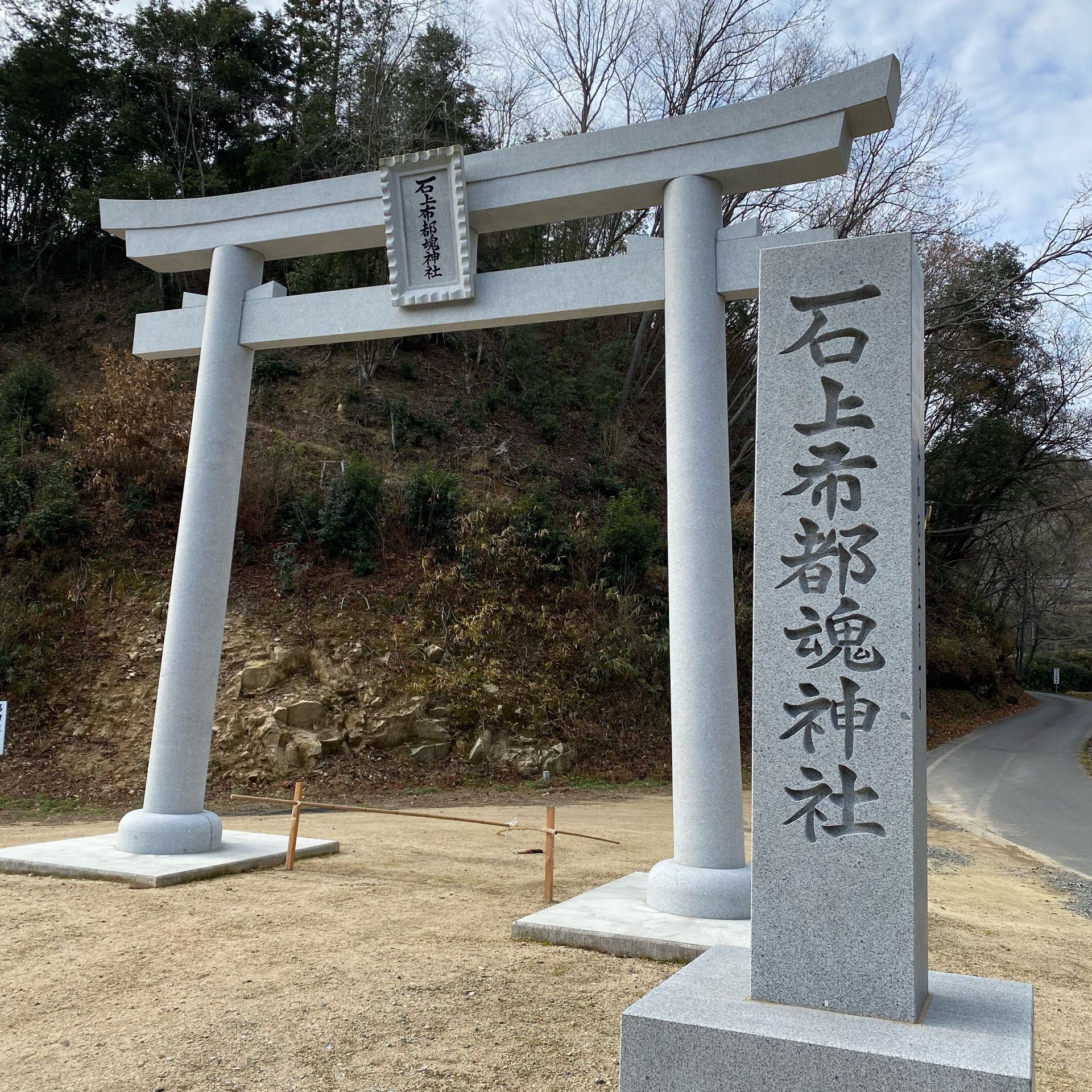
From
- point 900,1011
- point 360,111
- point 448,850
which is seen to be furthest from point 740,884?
point 360,111

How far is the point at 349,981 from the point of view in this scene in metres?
4.12

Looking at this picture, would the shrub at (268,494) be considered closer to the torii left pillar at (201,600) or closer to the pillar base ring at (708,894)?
the torii left pillar at (201,600)

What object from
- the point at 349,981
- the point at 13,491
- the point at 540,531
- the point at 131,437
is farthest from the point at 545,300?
the point at 13,491

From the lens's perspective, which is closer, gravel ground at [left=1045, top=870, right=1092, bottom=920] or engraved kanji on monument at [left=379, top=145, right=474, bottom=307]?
engraved kanji on monument at [left=379, top=145, right=474, bottom=307]

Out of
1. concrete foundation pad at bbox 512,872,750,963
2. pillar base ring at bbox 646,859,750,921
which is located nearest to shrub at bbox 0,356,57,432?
concrete foundation pad at bbox 512,872,750,963

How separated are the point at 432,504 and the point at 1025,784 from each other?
34.5 ft

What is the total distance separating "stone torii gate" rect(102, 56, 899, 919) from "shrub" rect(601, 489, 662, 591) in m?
9.41

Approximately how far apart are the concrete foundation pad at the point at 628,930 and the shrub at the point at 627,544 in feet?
35.1

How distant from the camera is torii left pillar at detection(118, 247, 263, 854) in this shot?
6.48 metres

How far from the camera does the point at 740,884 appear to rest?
5004mm

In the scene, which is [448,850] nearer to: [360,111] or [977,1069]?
[977,1069]

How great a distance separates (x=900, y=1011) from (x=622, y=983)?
162cm

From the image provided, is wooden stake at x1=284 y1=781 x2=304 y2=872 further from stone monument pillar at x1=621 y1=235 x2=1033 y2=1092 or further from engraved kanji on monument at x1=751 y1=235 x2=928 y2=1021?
engraved kanji on monument at x1=751 y1=235 x2=928 y2=1021

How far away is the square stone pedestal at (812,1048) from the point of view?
247cm
